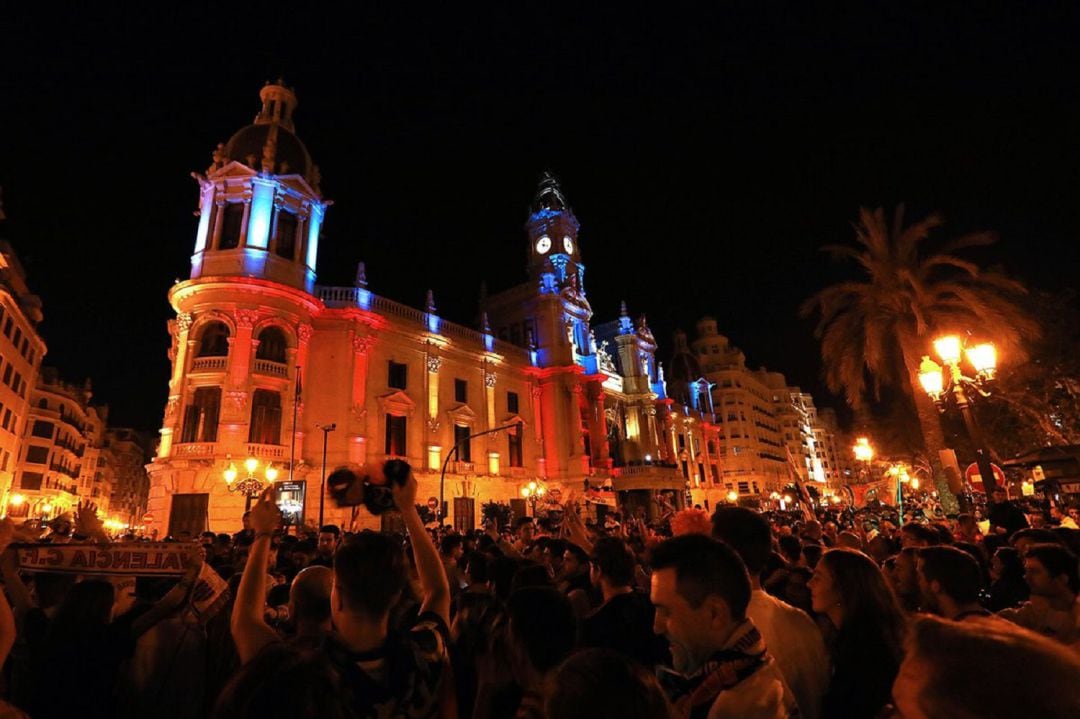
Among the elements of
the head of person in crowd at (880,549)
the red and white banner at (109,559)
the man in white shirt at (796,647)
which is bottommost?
the man in white shirt at (796,647)

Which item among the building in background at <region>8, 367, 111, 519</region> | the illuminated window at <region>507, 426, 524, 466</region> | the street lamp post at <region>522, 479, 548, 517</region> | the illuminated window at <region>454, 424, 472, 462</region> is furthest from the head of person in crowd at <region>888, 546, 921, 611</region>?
the building in background at <region>8, 367, 111, 519</region>

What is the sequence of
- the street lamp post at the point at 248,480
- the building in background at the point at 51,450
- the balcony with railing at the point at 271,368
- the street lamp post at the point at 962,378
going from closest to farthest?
1. the street lamp post at the point at 962,378
2. the street lamp post at the point at 248,480
3. the balcony with railing at the point at 271,368
4. the building in background at the point at 51,450

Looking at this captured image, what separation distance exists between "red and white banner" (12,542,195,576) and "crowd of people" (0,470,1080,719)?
9.5 inches

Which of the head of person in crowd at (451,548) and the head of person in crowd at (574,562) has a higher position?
the head of person in crowd at (451,548)

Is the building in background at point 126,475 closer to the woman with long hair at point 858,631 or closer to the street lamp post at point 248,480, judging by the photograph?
the street lamp post at point 248,480

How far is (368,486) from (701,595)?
1.78m

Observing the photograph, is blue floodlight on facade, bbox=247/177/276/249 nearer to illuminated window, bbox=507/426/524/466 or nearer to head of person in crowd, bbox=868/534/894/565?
illuminated window, bbox=507/426/524/466

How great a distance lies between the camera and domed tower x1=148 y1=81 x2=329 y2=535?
23188 millimetres

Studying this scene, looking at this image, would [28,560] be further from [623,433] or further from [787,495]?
[787,495]

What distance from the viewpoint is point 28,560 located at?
4.74m

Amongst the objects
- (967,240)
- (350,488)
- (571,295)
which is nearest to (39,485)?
(571,295)

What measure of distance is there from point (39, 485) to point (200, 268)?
1503 inches

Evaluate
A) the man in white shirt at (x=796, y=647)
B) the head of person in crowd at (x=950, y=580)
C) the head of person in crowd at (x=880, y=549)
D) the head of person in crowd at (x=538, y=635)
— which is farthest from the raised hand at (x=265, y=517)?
the head of person in crowd at (x=880, y=549)

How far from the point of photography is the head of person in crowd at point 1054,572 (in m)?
4.06
